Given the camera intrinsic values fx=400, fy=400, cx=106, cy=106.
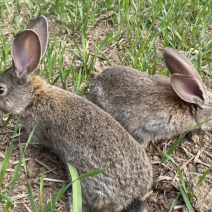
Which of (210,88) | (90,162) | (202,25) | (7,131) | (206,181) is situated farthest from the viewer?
(202,25)

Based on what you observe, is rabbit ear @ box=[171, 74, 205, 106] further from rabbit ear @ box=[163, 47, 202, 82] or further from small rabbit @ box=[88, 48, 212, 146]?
rabbit ear @ box=[163, 47, 202, 82]

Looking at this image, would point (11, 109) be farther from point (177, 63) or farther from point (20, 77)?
point (177, 63)

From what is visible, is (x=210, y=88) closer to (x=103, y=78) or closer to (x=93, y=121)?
(x=103, y=78)

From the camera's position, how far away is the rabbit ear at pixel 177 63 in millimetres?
4770

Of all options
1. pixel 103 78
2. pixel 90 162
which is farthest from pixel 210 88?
pixel 90 162

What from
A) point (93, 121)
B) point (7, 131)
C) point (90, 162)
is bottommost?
point (7, 131)

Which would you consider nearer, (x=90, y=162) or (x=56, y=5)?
(x=90, y=162)

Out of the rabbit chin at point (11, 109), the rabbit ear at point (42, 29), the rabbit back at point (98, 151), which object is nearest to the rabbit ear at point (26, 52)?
the rabbit ear at point (42, 29)

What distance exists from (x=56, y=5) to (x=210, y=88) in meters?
2.66

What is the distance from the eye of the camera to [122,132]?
12.7 ft

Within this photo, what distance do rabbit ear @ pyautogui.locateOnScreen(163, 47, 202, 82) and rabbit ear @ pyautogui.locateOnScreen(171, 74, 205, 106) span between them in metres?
0.21

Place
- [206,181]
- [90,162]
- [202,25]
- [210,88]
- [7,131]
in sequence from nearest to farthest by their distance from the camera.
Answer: [90,162], [206,181], [7,131], [210,88], [202,25]

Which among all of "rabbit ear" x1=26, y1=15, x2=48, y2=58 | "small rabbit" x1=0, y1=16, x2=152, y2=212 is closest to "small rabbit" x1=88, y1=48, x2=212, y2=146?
"small rabbit" x1=0, y1=16, x2=152, y2=212

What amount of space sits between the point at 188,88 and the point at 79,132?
5.00ft
